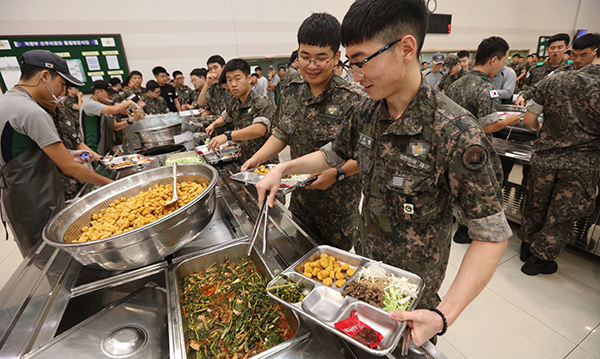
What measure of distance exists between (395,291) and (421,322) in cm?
16

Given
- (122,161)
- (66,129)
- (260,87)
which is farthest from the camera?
(260,87)

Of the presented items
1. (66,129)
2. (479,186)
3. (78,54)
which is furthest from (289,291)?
(78,54)

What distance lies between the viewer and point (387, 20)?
0.85 metres

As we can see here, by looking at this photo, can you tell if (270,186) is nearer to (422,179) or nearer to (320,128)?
(422,179)

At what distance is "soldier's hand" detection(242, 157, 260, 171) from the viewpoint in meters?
2.04

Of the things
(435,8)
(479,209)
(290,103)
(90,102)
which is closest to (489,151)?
(479,209)

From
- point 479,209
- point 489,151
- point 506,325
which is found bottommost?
point 506,325

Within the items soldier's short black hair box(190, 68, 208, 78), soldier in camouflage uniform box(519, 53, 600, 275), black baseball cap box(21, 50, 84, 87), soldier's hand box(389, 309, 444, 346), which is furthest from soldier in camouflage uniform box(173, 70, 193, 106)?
soldier's hand box(389, 309, 444, 346)

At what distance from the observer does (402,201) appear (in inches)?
43.5

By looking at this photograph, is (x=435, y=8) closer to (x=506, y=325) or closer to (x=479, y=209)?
(x=506, y=325)

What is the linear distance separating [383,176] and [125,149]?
13.8 feet

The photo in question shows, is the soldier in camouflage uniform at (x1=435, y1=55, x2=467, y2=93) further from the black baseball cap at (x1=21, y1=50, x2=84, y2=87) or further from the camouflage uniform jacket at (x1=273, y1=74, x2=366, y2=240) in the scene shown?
the black baseball cap at (x1=21, y1=50, x2=84, y2=87)

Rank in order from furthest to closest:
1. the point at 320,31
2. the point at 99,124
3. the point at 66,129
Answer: the point at 99,124 → the point at 66,129 → the point at 320,31

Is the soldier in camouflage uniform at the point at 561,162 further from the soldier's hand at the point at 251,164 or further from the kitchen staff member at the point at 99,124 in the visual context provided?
the kitchen staff member at the point at 99,124
